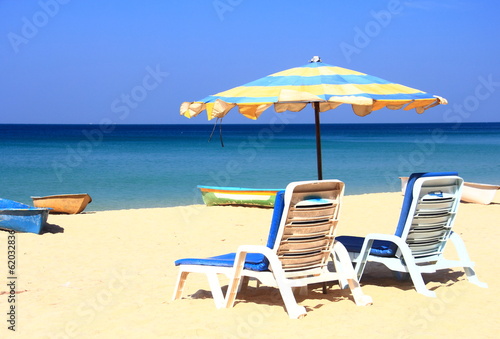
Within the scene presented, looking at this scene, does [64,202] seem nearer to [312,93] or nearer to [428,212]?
[312,93]

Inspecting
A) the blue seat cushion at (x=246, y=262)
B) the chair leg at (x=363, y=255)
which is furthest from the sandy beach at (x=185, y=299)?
the blue seat cushion at (x=246, y=262)

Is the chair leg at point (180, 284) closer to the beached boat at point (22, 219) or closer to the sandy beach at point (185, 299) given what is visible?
the sandy beach at point (185, 299)

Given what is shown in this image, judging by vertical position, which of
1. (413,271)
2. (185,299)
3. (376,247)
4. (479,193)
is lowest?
(479,193)

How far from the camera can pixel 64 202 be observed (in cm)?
1301

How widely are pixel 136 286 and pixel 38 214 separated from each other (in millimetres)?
3821

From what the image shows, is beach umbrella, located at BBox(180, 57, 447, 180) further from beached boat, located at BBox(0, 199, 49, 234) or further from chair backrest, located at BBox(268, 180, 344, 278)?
beached boat, located at BBox(0, 199, 49, 234)

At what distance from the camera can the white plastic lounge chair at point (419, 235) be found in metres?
5.66

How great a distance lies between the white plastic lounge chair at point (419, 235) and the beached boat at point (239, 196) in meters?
6.66

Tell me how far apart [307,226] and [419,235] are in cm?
127

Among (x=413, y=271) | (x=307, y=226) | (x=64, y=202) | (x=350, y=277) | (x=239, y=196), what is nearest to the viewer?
(x=307, y=226)

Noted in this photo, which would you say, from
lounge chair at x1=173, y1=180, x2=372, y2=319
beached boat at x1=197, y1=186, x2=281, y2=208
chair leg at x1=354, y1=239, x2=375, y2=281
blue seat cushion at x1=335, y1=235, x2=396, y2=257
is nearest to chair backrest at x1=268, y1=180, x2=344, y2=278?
lounge chair at x1=173, y1=180, x2=372, y2=319

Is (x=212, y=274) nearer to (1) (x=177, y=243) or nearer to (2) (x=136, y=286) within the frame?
(2) (x=136, y=286)

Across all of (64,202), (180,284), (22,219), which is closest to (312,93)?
(180,284)

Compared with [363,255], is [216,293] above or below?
below
